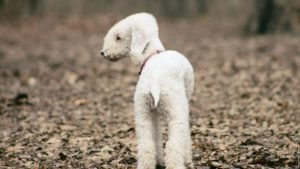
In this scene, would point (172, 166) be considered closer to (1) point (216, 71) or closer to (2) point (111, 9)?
(1) point (216, 71)

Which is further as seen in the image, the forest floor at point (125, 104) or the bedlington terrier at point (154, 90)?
the forest floor at point (125, 104)

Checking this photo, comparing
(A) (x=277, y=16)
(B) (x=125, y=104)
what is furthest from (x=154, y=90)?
(A) (x=277, y=16)

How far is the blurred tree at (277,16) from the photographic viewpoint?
16.6 m

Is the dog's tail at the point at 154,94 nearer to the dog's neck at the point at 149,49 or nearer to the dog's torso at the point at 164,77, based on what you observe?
the dog's torso at the point at 164,77

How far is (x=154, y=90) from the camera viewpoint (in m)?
4.35

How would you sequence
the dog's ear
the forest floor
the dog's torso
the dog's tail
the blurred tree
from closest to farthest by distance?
the dog's tail
the dog's torso
the dog's ear
the forest floor
the blurred tree

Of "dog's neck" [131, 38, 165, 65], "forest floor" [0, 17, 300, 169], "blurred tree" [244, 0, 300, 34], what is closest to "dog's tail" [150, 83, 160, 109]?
"dog's neck" [131, 38, 165, 65]

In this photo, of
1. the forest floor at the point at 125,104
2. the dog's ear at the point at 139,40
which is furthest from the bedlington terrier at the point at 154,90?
the forest floor at the point at 125,104

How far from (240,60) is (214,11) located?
1273cm

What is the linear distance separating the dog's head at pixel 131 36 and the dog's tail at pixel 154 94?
384 millimetres

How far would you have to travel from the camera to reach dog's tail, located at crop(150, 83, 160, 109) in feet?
14.1

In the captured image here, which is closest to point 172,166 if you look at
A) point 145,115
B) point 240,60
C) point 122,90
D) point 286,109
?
point 145,115

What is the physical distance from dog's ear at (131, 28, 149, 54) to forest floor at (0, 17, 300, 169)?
50.5 inches

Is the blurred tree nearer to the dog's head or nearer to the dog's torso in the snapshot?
the dog's head
